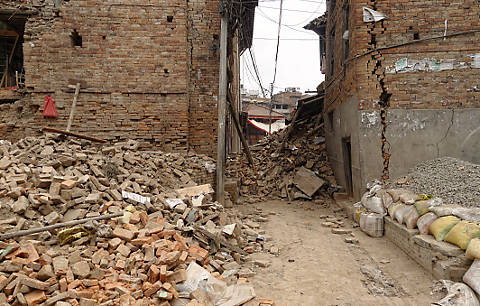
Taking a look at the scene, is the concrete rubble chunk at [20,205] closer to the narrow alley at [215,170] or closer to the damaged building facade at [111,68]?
the narrow alley at [215,170]

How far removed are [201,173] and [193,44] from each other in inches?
156

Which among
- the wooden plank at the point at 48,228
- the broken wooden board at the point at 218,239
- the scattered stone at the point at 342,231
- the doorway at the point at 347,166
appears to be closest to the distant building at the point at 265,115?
the doorway at the point at 347,166

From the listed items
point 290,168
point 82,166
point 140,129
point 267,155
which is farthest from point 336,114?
point 82,166

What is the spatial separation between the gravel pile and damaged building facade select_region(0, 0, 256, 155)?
6.05m

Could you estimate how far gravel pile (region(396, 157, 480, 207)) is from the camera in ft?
16.2

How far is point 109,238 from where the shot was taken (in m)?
4.04

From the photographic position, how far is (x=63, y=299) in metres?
3.01

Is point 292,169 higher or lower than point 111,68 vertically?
lower

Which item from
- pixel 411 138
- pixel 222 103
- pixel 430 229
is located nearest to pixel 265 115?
pixel 222 103

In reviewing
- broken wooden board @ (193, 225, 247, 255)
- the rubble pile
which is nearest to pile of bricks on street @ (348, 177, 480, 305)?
broken wooden board @ (193, 225, 247, 255)

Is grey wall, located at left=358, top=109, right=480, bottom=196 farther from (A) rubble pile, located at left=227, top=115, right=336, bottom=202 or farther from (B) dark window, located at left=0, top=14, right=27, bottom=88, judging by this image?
(B) dark window, located at left=0, top=14, right=27, bottom=88

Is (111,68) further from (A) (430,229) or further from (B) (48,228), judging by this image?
(A) (430,229)

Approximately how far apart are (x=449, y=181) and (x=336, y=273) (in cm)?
311

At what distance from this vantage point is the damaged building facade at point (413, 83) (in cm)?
682
